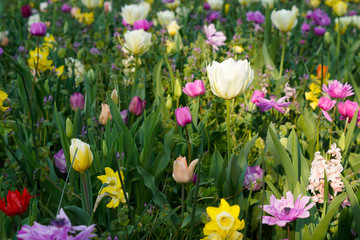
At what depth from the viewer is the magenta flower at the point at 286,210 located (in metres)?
0.97

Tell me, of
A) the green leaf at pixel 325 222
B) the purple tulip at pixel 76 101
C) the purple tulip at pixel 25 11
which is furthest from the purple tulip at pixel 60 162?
the purple tulip at pixel 25 11

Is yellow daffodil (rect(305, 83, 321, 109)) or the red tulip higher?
the red tulip

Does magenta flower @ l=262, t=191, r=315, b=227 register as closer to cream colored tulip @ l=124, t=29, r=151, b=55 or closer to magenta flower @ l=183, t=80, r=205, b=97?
magenta flower @ l=183, t=80, r=205, b=97

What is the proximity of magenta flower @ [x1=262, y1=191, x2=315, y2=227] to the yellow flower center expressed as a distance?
11 centimetres

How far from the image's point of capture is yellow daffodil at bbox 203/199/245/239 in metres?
0.92

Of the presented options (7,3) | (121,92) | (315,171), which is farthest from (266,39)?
(7,3)

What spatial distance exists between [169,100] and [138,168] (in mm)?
427

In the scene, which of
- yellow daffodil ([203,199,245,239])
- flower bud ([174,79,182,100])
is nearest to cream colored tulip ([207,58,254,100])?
yellow daffodil ([203,199,245,239])

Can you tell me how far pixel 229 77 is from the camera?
3.63 ft

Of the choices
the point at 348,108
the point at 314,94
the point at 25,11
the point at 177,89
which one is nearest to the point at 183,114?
the point at 177,89

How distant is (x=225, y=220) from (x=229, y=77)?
393mm

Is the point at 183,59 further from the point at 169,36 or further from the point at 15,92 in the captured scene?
the point at 15,92

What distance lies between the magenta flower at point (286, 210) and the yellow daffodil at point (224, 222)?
0.30 feet

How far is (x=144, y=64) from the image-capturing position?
7.73ft
